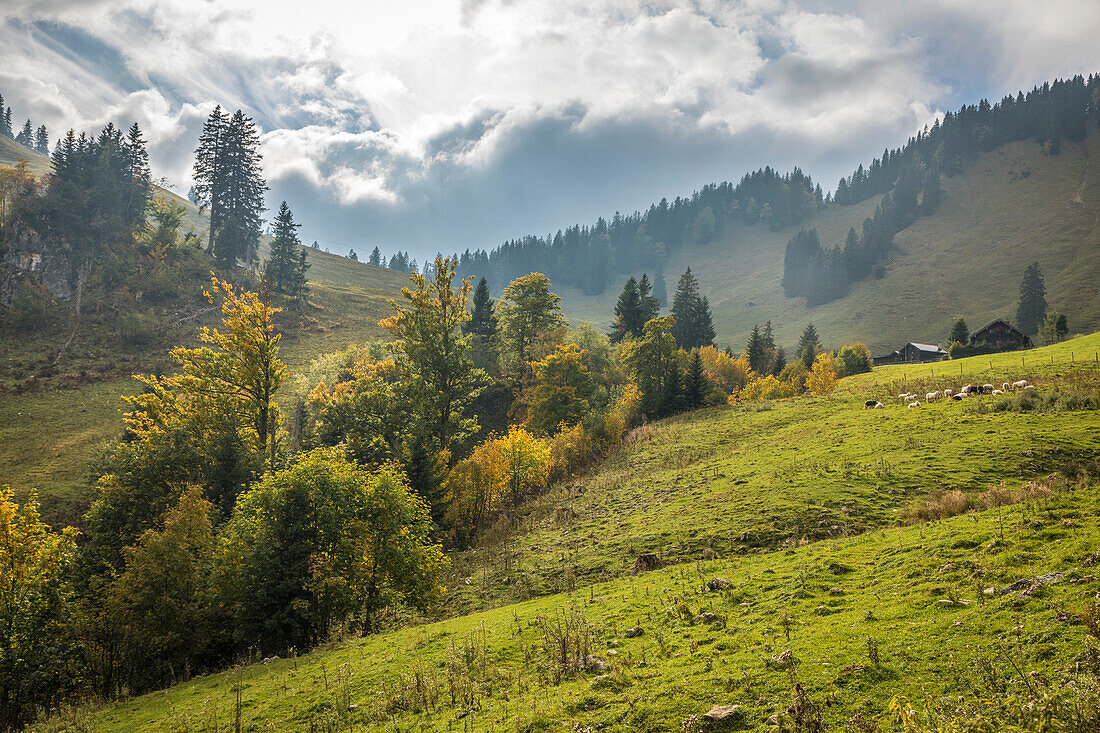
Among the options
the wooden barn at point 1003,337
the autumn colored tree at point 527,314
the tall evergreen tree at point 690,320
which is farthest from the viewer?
the tall evergreen tree at point 690,320

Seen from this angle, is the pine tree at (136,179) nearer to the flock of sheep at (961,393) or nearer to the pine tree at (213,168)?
the pine tree at (213,168)

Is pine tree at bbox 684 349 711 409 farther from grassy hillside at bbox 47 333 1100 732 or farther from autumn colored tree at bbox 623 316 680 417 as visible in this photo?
grassy hillside at bbox 47 333 1100 732

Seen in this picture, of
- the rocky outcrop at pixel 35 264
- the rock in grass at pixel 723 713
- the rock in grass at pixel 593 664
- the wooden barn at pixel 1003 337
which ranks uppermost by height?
the rocky outcrop at pixel 35 264

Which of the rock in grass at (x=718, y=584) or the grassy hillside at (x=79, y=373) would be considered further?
the grassy hillside at (x=79, y=373)

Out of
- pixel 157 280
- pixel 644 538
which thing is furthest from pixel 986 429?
Answer: pixel 157 280

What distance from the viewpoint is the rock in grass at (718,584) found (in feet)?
48.4

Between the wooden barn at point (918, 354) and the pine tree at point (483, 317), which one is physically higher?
the pine tree at point (483, 317)

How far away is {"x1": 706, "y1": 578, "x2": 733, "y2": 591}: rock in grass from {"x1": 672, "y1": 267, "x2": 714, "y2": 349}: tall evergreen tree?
10223cm

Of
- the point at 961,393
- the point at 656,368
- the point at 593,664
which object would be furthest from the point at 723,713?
the point at 656,368

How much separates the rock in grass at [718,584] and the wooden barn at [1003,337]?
115 m

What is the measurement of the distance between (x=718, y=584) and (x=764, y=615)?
3.07 metres

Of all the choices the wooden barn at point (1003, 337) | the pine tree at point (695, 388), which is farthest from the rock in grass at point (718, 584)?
the wooden barn at point (1003, 337)

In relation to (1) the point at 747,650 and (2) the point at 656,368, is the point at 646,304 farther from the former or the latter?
(1) the point at 747,650

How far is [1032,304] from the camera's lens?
143m
